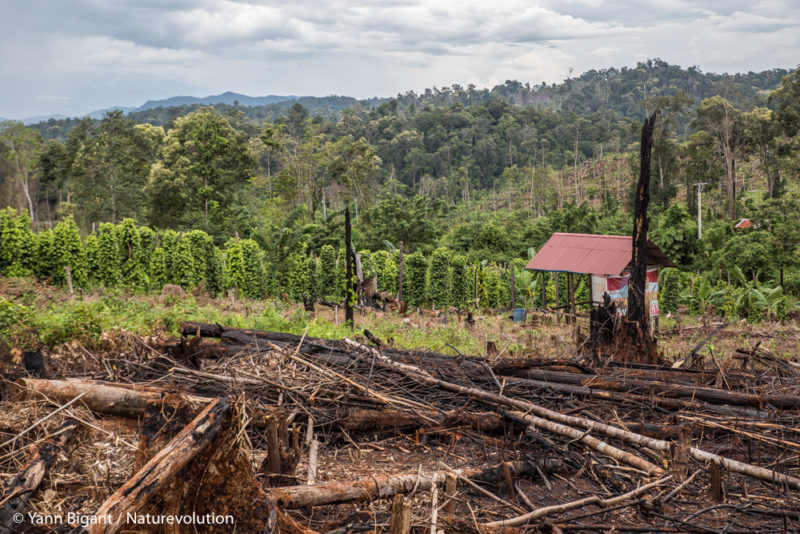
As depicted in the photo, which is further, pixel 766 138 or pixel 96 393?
pixel 766 138

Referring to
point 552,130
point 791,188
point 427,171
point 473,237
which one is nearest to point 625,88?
point 552,130

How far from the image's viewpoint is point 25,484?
3521 mm

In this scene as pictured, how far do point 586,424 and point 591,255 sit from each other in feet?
35.6

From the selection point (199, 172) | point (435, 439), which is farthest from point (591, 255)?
point (199, 172)

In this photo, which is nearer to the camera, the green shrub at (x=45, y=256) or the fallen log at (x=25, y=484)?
the fallen log at (x=25, y=484)

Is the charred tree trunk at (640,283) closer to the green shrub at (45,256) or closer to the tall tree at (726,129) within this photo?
the green shrub at (45,256)

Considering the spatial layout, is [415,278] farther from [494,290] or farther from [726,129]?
[726,129]

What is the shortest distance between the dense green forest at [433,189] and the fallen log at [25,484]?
43.1 ft

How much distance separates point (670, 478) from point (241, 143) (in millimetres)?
30937

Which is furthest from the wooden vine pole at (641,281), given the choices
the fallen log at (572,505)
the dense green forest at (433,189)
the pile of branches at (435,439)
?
the dense green forest at (433,189)

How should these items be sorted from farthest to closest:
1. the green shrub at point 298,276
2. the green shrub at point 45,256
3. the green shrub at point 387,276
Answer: the green shrub at point 387,276 < the green shrub at point 298,276 < the green shrub at point 45,256

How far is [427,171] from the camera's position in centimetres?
6000

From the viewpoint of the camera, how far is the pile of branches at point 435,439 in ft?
10.4

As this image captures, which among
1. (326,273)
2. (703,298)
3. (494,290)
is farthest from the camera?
(494,290)
